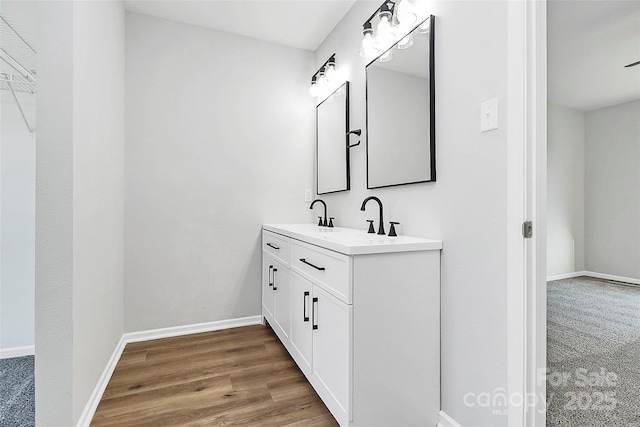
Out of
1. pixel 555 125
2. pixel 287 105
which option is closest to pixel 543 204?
pixel 287 105

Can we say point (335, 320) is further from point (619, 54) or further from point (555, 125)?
point (555, 125)

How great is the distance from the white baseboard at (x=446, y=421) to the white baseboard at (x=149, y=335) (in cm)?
160

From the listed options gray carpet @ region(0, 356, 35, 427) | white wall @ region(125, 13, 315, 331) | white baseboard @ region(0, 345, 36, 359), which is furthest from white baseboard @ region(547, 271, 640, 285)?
white baseboard @ region(0, 345, 36, 359)

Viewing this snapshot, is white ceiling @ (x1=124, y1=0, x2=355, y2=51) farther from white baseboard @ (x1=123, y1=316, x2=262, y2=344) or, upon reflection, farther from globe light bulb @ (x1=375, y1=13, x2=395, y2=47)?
white baseboard @ (x1=123, y1=316, x2=262, y2=344)

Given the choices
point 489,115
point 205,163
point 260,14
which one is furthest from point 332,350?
point 260,14

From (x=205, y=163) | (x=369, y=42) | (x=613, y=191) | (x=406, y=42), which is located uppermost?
(x=369, y=42)

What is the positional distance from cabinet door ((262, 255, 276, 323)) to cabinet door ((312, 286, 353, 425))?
841mm

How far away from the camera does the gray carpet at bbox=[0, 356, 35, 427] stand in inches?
56.1

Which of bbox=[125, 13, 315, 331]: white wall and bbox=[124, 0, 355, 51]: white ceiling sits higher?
bbox=[124, 0, 355, 51]: white ceiling

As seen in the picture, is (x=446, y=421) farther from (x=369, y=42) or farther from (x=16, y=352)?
(x=16, y=352)

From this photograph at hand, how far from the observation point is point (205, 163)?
2510mm

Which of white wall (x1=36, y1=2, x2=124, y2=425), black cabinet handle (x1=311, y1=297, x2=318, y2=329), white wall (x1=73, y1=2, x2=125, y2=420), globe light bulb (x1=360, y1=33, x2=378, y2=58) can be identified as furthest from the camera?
globe light bulb (x1=360, y1=33, x2=378, y2=58)

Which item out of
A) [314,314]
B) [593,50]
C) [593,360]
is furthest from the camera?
[593,50]

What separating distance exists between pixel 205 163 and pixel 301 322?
5.00ft
